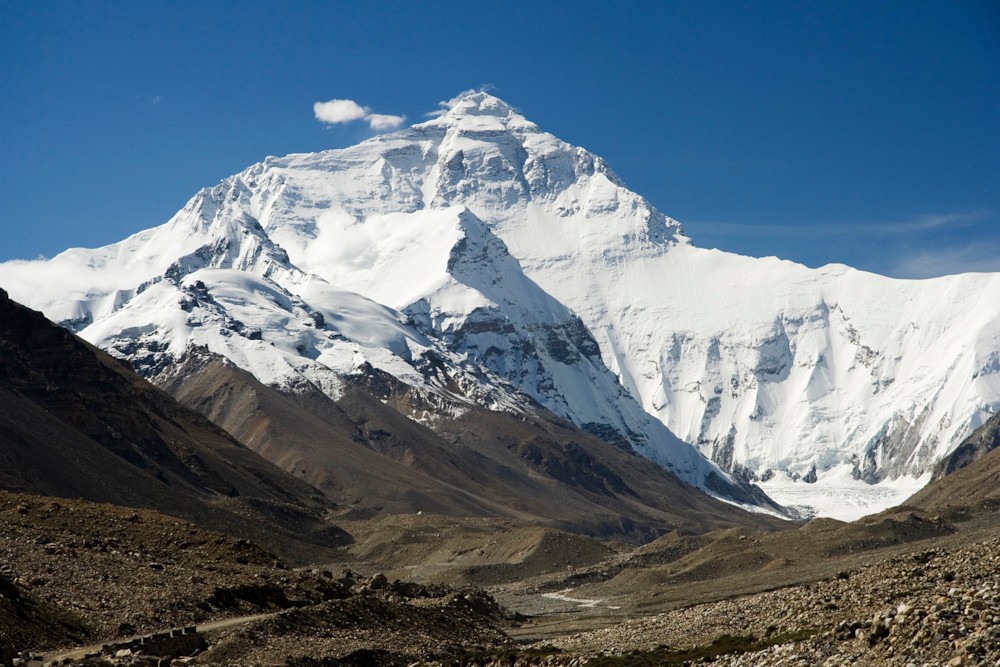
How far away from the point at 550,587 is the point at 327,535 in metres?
54.0

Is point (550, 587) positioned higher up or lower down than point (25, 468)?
lower down

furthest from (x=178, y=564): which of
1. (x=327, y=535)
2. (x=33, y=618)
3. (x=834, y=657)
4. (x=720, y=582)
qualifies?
(x=327, y=535)

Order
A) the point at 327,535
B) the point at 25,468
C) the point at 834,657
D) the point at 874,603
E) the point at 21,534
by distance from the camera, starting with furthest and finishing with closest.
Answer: the point at 327,535 → the point at 25,468 → the point at 21,534 → the point at 874,603 → the point at 834,657

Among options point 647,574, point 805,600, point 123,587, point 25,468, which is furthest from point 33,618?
point 25,468

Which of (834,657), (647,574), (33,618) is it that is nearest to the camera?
(834,657)

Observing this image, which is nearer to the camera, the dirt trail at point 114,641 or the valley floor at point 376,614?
the valley floor at point 376,614

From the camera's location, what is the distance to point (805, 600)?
5906 cm

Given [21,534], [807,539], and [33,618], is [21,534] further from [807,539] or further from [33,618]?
[807,539]

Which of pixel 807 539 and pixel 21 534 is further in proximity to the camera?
pixel 807 539

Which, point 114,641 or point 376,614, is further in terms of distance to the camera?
point 376,614

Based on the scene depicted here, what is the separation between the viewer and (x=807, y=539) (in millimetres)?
144625

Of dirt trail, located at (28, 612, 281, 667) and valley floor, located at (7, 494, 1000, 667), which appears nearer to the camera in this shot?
valley floor, located at (7, 494, 1000, 667)

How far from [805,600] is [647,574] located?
85492mm

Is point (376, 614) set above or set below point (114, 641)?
below
